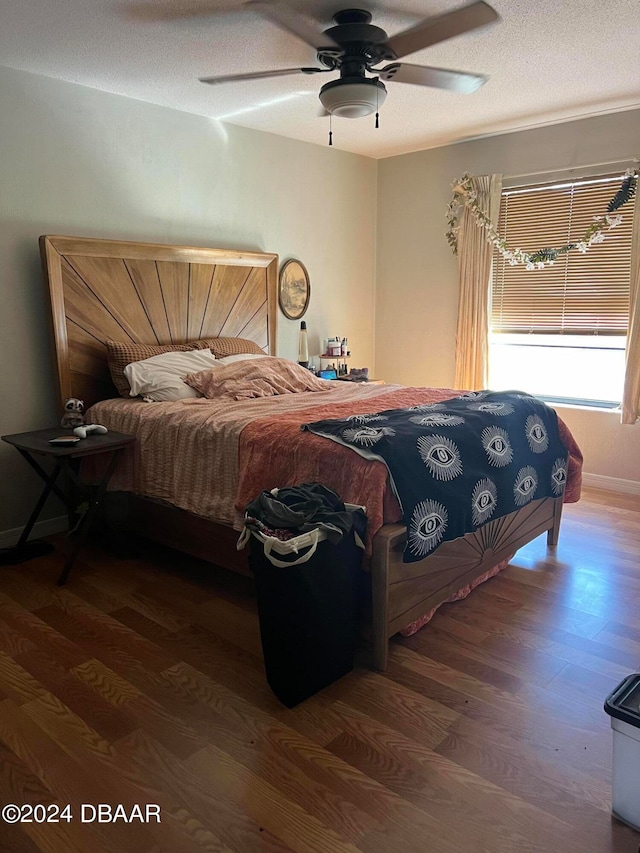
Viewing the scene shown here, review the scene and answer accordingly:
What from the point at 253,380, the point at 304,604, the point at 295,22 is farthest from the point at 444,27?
the point at 304,604

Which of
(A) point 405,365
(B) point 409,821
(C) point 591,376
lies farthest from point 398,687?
(A) point 405,365

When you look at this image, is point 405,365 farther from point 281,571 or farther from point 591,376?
point 281,571

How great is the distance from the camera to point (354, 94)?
8.47ft

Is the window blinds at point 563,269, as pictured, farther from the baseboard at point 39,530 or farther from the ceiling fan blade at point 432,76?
the baseboard at point 39,530

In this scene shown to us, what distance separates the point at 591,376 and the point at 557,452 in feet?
5.52

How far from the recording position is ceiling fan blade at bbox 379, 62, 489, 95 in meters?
2.59

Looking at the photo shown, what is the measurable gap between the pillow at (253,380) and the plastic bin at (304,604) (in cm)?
150

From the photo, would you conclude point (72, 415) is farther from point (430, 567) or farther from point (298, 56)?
point (298, 56)

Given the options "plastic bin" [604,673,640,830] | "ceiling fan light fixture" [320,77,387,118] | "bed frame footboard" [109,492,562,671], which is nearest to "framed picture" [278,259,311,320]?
"ceiling fan light fixture" [320,77,387,118]

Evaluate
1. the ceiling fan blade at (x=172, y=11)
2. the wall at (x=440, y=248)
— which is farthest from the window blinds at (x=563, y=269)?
the ceiling fan blade at (x=172, y=11)

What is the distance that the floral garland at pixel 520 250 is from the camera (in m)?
3.94

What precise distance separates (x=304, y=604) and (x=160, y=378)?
6.21ft

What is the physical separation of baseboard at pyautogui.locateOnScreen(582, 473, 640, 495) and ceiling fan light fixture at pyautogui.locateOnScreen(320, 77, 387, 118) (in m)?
3.04

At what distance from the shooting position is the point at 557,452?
3.07 meters
